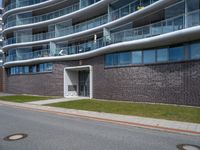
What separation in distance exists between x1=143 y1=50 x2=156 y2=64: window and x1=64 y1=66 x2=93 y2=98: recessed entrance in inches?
431

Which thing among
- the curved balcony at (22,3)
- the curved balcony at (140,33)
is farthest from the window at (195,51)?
the curved balcony at (22,3)

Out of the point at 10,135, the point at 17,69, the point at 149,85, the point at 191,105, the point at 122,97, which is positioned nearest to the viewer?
the point at 10,135

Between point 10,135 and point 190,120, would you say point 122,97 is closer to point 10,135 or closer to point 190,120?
point 190,120

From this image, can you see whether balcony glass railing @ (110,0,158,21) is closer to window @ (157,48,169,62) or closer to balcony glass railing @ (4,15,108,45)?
balcony glass railing @ (4,15,108,45)

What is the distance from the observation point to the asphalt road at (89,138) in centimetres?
784

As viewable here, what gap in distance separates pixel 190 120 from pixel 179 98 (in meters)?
6.51

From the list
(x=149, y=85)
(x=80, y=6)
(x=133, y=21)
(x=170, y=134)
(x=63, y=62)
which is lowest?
(x=170, y=134)

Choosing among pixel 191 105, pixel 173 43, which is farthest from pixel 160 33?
pixel 191 105

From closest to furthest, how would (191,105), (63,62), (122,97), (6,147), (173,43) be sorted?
(6,147) → (191,105) → (173,43) → (122,97) → (63,62)

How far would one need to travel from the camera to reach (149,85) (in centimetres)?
2066

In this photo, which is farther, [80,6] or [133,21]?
[80,6]

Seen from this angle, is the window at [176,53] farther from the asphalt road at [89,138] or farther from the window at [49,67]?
the window at [49,67]

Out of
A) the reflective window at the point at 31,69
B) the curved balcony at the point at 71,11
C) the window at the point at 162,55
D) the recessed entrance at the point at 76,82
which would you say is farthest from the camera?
the reflective window at the point at 31,69

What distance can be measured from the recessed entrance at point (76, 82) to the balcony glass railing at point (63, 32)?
252 inches
